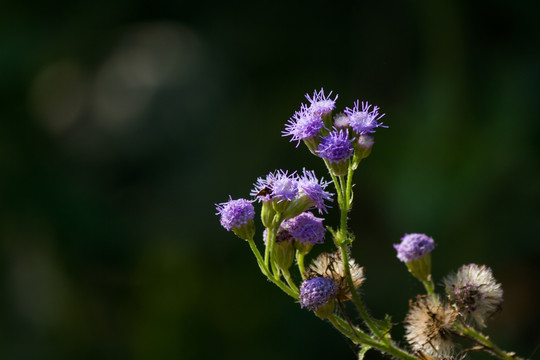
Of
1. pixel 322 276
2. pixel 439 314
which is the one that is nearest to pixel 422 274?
pixel 439 314

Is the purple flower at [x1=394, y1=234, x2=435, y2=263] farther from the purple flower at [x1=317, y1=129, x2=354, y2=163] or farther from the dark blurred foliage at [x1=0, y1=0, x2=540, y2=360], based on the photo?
the dark blurred foliage at [x1=0, y1=0, x2=540, y2=360]

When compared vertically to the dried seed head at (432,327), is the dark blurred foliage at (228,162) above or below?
above

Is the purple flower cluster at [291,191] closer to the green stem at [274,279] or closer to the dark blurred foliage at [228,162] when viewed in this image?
the green stem at [274,279]

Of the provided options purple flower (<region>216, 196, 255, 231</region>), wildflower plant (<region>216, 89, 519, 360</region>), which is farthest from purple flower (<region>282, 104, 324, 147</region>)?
purple flower (<region>216, 196, 255, 231</region>)

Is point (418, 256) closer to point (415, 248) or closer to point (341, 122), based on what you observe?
point (415, 248)

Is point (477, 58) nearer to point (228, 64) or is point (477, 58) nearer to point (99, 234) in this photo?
point (228, 64)

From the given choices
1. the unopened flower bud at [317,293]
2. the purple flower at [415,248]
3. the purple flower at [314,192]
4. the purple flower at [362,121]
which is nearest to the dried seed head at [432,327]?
the purple flower at [415,248]

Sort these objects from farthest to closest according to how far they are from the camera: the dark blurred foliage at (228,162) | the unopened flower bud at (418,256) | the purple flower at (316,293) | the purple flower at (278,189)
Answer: the dark blurred foliage at (228,162) → the unopened flower bud at (418,256) → the purple flower at (278,189) → the purple flower at (316,293)
